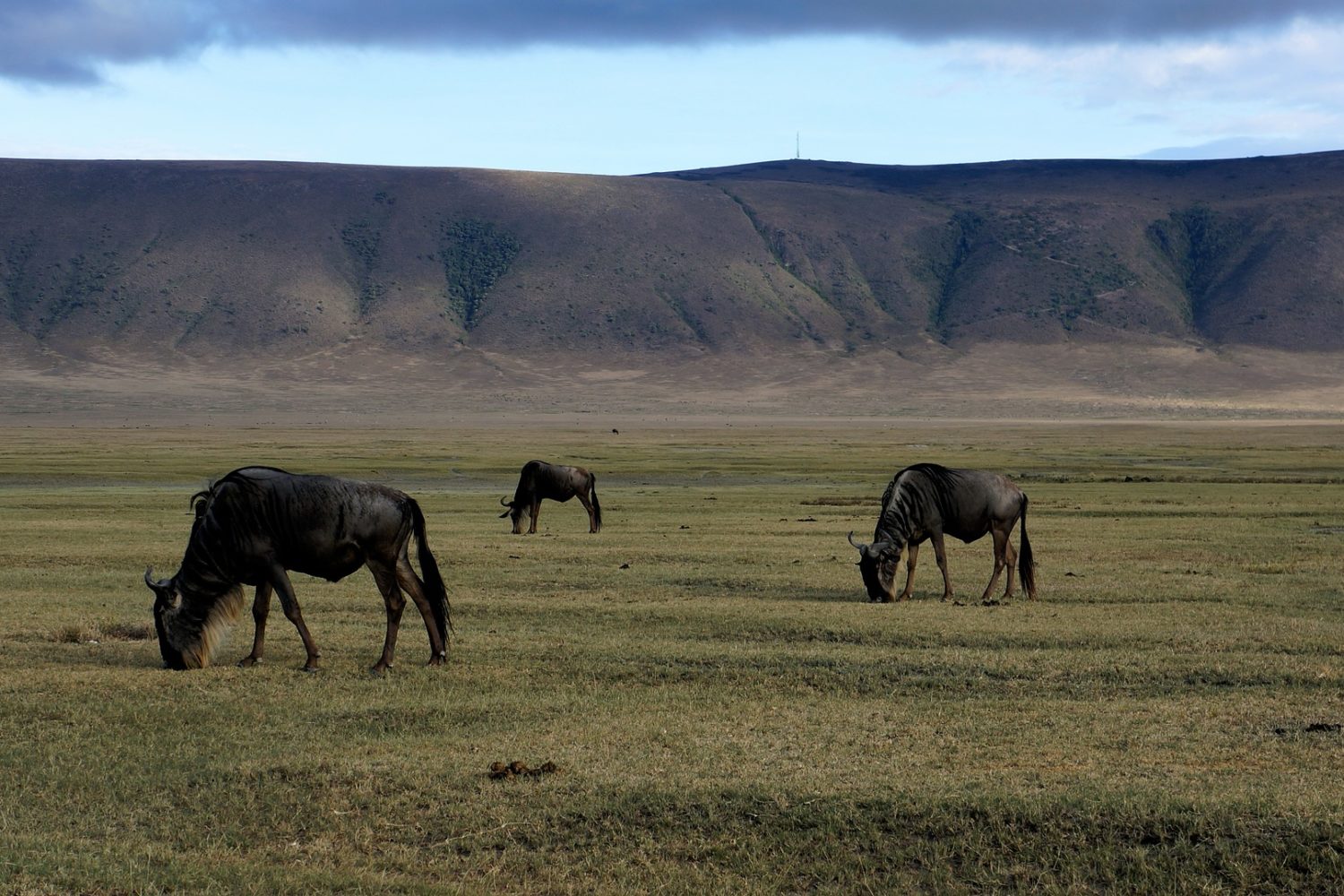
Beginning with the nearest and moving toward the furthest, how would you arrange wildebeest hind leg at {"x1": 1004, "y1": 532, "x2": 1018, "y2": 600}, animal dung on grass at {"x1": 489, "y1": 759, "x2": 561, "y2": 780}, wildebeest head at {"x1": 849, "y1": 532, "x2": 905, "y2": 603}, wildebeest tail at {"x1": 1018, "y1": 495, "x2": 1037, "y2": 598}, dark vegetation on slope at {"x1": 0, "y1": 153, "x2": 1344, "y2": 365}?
animal dung on grass at {"x1": 489, "y1": 759, "x2": 561, "y2": 780} < wildebeest head at {"x1": 849, "y1": 532, "x2": 905, "y2": 603} < wildebeest tail at {"x1": 1018, "y1": 495, "x2": 1037, "y2": 598} < wildebeest hind leg at {"x1": 1004, "y1": 532, "x2": 1018, "y2": 600} < dark vegetation on slope at {"x1": 0, "y1": 153, "x2": 1344, "y2": 365}

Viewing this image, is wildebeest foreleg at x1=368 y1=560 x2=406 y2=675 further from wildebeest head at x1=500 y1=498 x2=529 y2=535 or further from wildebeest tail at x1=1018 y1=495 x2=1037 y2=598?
wildebeest head at x1=500 y1=498 x2=529 y2=535

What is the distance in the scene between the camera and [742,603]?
64.0 ft

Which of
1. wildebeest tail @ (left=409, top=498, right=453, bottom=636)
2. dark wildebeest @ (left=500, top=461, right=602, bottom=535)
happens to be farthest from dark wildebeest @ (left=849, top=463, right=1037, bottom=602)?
dark wildebeest @ (left=500, top=461, right=602, bottom=535)

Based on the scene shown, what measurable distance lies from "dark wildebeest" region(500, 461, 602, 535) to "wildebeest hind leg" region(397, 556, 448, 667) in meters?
17.3

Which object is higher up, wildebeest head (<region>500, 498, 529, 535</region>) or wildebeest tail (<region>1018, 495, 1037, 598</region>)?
wildebeest tail (<region>1018, 495, 1037, 598</region>)

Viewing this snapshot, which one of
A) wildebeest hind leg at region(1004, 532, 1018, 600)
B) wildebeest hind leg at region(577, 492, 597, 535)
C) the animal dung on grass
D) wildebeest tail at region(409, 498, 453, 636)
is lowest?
wildebeest hind leg at region(577, 492, 597, 535)

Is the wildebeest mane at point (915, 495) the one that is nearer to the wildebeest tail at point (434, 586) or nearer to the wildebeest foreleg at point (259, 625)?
the wildebeest tail at point (434, 586)

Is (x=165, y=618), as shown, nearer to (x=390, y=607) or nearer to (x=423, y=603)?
(x=390, y=607)

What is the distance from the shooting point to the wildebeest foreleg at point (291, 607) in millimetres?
14102

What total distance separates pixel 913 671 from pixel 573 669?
11.0ft

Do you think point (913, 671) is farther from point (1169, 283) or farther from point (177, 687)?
point (1169, 283)

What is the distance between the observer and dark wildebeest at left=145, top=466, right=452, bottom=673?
1419 centimetres

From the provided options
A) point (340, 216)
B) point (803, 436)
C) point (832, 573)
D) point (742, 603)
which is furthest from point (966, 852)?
point (340, 216)

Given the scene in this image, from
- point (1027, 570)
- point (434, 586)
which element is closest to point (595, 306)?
point (1027, 570)
